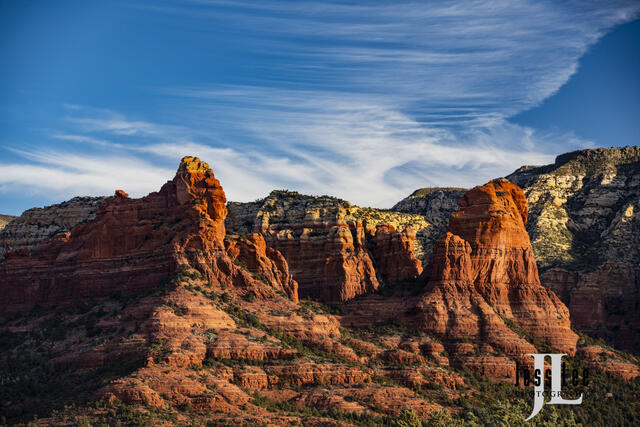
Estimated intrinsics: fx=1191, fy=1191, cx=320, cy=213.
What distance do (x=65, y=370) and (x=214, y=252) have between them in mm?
30111

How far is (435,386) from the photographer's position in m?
166

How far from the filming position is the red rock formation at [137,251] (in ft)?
551

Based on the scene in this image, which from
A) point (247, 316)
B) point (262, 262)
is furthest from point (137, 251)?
point (247, 316)

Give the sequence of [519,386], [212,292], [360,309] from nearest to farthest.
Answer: [212,292] → [519,386] → [360,309]

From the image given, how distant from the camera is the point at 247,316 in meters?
164

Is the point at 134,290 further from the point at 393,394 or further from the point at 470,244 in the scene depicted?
the point at 470,244

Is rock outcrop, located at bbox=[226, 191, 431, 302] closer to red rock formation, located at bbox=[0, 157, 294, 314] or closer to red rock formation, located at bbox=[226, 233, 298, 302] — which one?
red rock formation, located at bbox=[226, 233, 298, 302]

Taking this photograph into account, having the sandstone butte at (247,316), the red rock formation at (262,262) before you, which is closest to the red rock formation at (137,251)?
the sandstone butte at (247,316)

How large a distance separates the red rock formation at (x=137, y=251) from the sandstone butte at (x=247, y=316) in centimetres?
21

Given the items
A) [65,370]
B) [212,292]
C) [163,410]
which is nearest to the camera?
[163,410]

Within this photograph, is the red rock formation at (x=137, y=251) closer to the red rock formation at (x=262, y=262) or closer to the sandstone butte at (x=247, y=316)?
the sandstone butte at (x=247, y=316)

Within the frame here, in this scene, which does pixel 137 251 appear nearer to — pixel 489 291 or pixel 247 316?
pixel 247 316

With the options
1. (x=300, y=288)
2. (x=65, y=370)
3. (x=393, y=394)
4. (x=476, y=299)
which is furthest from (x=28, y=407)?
(x=476, y=299)

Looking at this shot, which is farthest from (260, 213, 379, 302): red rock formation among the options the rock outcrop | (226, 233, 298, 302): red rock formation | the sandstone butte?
(226, 233, 298, 302): red rock formation
